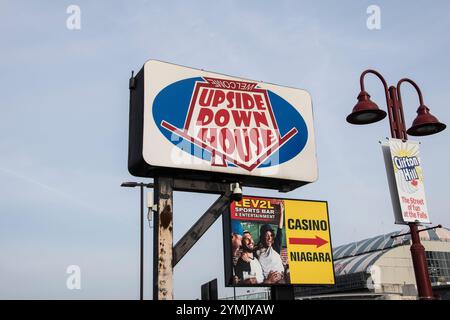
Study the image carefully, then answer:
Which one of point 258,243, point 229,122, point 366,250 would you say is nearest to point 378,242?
point 366,250

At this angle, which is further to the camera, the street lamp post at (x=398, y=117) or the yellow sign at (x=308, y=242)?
the yellow sign at (x=308, y=242)

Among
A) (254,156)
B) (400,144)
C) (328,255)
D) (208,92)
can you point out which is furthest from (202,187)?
(328,255)

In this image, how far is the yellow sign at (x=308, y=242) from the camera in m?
24.8

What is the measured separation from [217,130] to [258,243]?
15092 mm

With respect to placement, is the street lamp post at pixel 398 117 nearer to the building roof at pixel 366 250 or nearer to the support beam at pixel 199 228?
the support beam at pixel 199 228

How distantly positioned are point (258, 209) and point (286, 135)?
14133 millimetres

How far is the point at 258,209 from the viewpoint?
24891 millimetres

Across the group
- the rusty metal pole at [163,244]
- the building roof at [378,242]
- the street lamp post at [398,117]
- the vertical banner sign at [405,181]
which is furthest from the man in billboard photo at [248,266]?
the building roof at [378,242]

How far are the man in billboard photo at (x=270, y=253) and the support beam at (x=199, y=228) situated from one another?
14969mm

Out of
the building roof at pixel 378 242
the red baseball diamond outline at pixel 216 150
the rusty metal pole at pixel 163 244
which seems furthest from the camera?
the building roof at pixel 378 242

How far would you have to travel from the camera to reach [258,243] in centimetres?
2452

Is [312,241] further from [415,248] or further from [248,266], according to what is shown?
[415,248]

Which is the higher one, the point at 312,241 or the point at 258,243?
the point at 312,241
